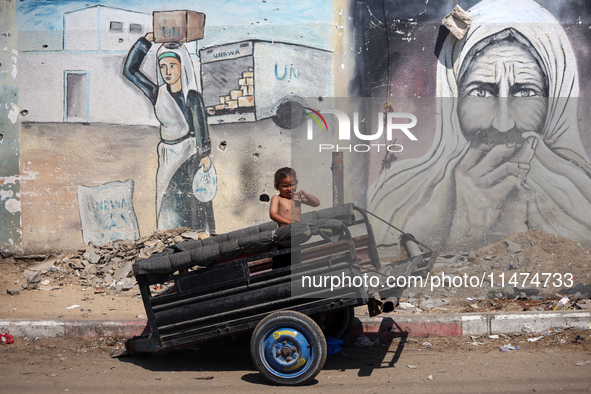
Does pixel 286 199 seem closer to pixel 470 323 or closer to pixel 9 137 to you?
pixel 470 323

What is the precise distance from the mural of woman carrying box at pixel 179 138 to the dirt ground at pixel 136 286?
362mm

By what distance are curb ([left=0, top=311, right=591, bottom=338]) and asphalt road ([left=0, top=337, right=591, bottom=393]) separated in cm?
13

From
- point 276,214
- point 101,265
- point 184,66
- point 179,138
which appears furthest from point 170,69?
point 276,214

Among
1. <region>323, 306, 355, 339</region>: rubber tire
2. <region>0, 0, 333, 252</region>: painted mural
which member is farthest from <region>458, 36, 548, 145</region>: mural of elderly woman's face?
<region>323, 306, 355, 339</region>: rubber tire

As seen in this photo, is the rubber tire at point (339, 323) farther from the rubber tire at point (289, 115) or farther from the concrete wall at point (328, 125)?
the rubber tire at point (289, 115)

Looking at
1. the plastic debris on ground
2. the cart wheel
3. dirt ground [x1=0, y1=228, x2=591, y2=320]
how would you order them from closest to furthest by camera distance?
the cart wheel
the plastic debris on ground
dirt ground [x1=0, y1=228, x2=591, y2=320]

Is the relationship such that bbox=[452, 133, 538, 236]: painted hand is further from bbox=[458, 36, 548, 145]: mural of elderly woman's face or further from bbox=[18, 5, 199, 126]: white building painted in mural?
bbox=[18, 5, 199, 126]: white building painted in mural

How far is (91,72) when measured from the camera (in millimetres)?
8281

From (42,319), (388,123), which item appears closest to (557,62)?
(388,123)

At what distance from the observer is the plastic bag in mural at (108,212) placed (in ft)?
27.2

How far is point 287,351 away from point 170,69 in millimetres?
5278

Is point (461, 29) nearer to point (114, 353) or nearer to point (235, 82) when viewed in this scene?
point (235, 82)

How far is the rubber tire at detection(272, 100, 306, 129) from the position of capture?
320 inches

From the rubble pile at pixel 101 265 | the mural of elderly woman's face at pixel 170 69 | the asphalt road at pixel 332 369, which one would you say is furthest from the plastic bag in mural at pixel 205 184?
the asphalt road at pixel 332 369
